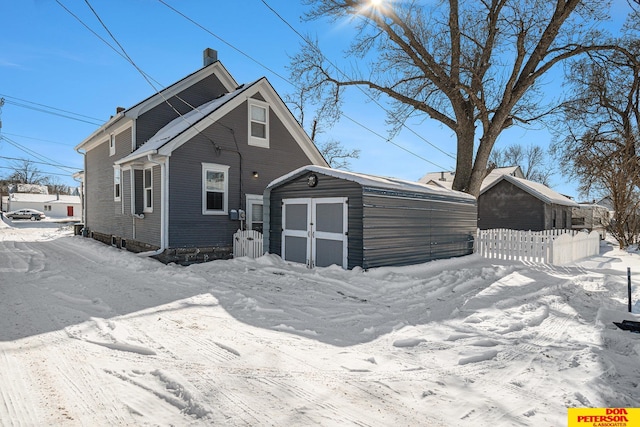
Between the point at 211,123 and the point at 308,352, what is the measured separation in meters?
9.92

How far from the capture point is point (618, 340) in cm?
434

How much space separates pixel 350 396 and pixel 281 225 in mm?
7736

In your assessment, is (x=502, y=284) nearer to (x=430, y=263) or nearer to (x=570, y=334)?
(x=430, y=263)

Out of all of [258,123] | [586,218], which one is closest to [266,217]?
[258,123]

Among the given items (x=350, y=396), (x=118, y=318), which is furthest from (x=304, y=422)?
(x=118, y=318)

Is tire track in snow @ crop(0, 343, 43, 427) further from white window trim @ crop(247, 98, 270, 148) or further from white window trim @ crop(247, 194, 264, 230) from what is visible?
white window trim @ crop(247, 98, 270, 148)

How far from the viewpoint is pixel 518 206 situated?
75.0ft

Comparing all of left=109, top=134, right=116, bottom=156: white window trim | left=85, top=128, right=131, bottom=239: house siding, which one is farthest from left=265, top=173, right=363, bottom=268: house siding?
left=109, top=134, right=116, bottom=156: white window trim

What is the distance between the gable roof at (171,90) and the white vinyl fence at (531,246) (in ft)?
41.8

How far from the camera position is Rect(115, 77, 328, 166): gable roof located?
35.5ft

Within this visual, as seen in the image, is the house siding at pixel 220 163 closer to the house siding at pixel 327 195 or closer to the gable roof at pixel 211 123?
the gable roof at pixel 211 123

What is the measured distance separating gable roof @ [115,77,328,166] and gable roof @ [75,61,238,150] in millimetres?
955

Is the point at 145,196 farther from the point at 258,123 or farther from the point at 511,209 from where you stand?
the point at 511,209

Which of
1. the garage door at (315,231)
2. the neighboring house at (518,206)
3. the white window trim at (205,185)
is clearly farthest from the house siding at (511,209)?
the white window trim at (205,185)
